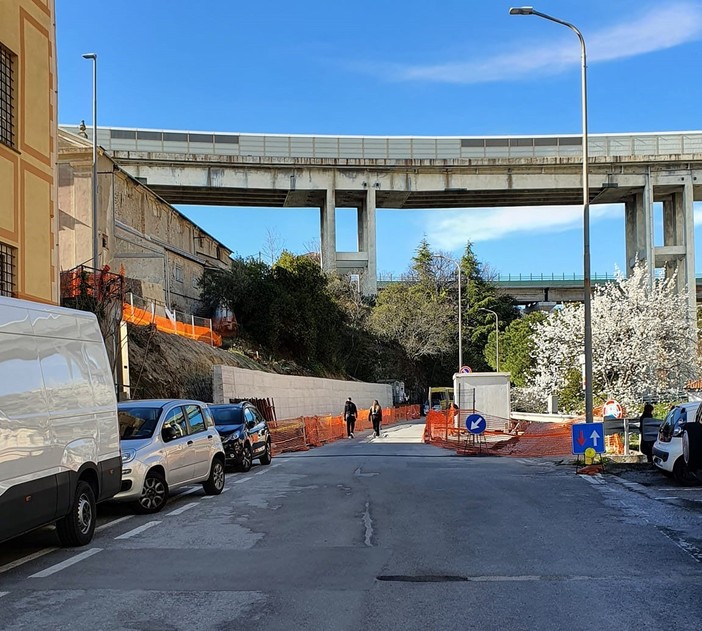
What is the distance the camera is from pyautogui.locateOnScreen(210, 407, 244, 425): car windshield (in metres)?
18.2

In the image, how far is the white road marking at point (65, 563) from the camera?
7.48m

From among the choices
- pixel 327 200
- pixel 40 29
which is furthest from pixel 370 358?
pixel 40 29

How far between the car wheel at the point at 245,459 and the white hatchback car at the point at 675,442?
8.49 m

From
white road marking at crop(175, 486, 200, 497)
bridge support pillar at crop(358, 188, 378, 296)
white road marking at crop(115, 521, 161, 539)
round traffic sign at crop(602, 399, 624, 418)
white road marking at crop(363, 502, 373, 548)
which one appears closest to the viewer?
white road marking at crop(363, 502, 373, 548)

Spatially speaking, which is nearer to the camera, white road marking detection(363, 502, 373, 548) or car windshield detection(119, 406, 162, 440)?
white road marking detection(363, 502, 373, 548)

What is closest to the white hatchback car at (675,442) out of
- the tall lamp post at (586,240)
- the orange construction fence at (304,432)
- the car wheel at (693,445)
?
the car wheel at (693,445)

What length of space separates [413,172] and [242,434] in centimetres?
4570

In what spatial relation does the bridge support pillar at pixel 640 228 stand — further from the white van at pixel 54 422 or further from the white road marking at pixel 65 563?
the white road marking at pixel 65 563

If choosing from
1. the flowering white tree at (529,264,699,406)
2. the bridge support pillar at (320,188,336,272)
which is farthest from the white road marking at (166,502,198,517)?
the bridge support pillar at (320,188,336,272)

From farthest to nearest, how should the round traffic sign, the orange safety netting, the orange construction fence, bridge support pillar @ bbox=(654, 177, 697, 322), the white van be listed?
bridge support pillar @ bbox=(654, 177, 697, 322), the orange safety netting, the orange construction fence, the round traffic sign, the white van

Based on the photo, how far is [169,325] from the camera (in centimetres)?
3031

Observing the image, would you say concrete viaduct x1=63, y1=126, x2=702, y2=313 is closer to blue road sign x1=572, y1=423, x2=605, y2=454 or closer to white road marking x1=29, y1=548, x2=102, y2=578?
blue road sign x1=572, y1=423, x2=605, y2=454

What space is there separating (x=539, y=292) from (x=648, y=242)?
21413mm

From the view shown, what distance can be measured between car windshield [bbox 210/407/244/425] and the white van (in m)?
8.40
